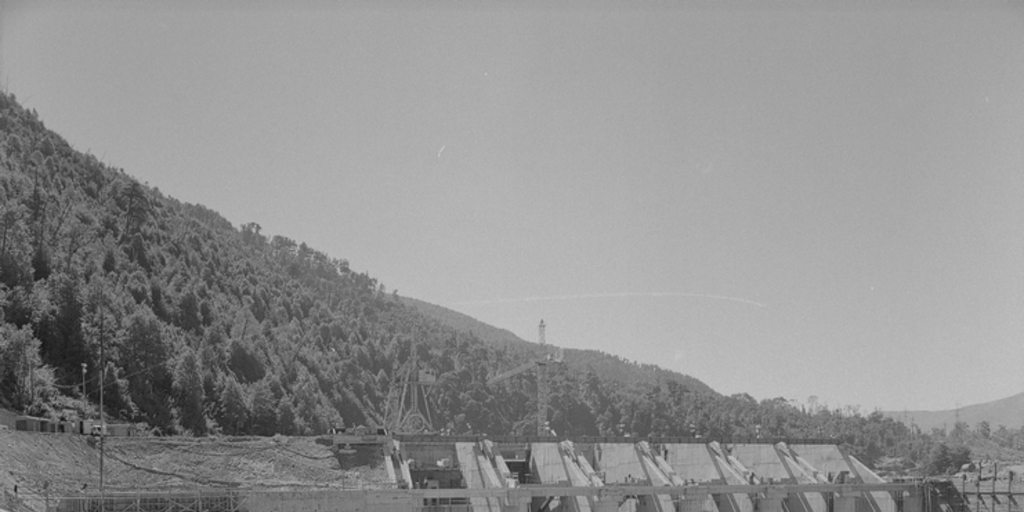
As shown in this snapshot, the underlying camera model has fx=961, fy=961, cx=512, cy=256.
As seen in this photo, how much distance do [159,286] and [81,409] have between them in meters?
21.3

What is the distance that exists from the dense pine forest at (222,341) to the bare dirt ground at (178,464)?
9683mm

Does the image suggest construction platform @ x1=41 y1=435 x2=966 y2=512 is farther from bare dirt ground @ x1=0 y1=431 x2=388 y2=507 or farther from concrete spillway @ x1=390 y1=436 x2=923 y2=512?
bare dirt ground @ x1=0 y1=431 x2=388 y2=507

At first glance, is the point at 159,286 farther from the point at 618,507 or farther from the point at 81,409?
the point at 618,507

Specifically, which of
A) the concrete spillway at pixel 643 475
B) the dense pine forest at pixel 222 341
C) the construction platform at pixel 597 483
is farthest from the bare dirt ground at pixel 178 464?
the dense pine forest at pixel 222 341

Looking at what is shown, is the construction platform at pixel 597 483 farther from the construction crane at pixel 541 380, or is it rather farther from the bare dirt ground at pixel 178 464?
the construction crane at pixel 541 380

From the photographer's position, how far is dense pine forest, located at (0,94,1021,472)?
55625mm

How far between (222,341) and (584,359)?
292 feet

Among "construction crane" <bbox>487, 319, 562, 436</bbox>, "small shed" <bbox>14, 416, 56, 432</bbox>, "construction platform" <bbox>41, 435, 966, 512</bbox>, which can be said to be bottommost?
"construction platform" <bbox>41, 435, 966, 512</bbox>

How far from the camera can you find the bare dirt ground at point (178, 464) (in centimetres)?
3381

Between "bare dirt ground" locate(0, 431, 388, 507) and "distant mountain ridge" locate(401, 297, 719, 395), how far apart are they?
79182 millimetres

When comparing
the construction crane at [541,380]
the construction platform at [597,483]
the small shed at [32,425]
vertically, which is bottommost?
the construction platform at [597,483]

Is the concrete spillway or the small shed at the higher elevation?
the small shed

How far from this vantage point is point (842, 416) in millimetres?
121625

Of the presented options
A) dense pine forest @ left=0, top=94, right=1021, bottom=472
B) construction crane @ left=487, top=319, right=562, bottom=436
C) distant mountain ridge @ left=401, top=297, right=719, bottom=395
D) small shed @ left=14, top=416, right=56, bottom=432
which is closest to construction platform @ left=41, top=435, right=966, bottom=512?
small shed @ left=14, top=416, right=56, bottom=432
